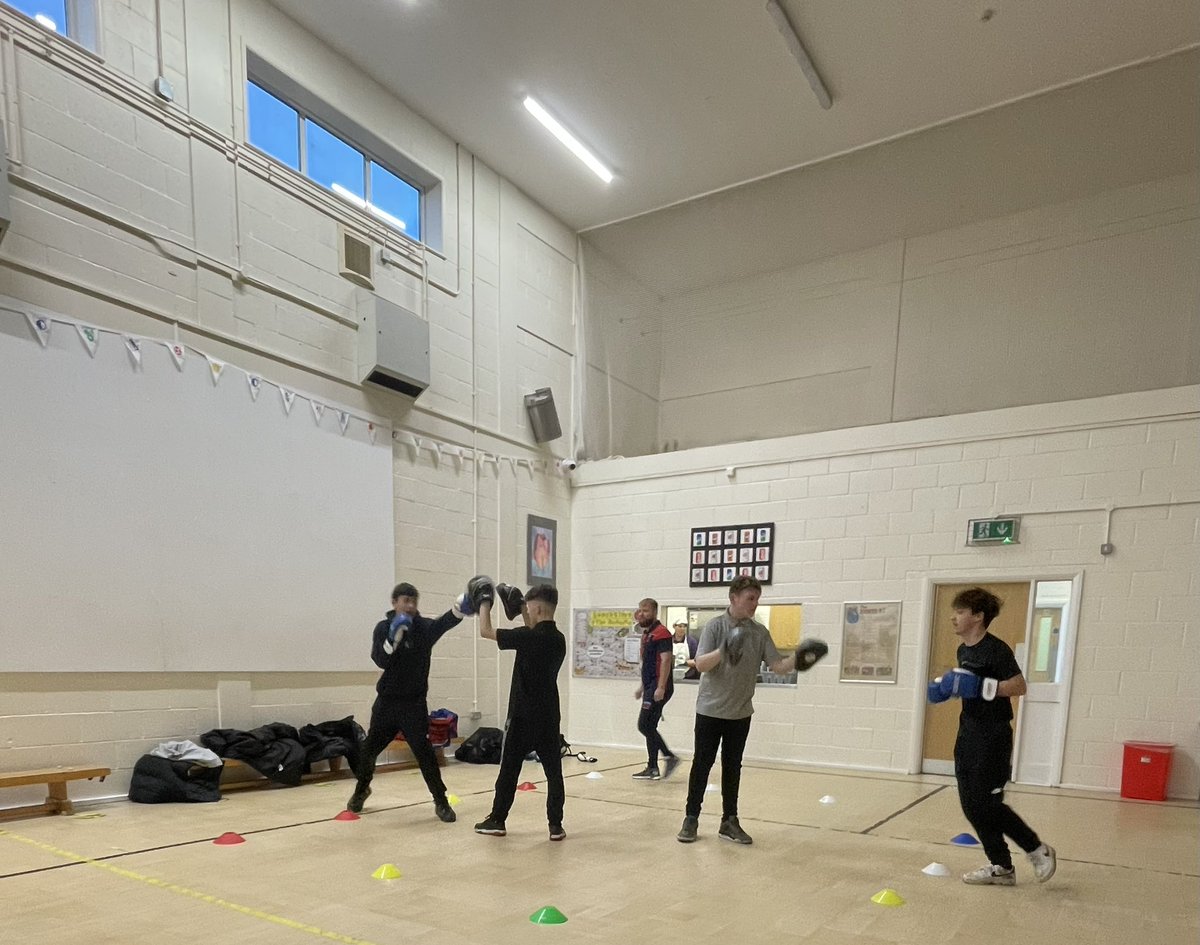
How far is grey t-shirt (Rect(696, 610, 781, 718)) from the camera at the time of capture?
175 inches

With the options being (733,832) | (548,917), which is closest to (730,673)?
(733,832)

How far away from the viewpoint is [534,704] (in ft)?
14.3

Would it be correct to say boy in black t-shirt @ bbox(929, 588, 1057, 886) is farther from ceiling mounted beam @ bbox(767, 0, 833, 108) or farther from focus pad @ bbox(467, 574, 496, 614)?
ceiling mounted beam @ bbox(767, 0, 833, 108)

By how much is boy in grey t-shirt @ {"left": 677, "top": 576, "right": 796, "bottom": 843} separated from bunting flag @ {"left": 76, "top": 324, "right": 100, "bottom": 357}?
487 cm

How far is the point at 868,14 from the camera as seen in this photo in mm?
6949

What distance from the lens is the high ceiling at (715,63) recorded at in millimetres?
6941

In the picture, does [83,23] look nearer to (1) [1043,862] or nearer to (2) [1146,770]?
(1) [1043,862]

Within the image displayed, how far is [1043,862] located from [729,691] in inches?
67.9

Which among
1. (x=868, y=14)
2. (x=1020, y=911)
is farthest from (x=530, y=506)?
(x=1020, y=911)

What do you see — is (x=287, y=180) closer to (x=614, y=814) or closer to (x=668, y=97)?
(x=668, y=97)

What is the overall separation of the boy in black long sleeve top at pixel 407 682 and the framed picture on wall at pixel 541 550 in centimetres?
449

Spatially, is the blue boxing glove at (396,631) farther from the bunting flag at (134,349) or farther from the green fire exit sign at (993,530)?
the green fire exit sign at (993,530)

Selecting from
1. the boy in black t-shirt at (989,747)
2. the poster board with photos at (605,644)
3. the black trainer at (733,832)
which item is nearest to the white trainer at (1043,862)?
the boy in black t-shirt at (989,747)

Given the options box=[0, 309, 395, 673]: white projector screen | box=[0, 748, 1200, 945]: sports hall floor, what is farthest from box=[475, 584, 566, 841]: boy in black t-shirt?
box=[0, 309, 395, 673]: white projector screen
